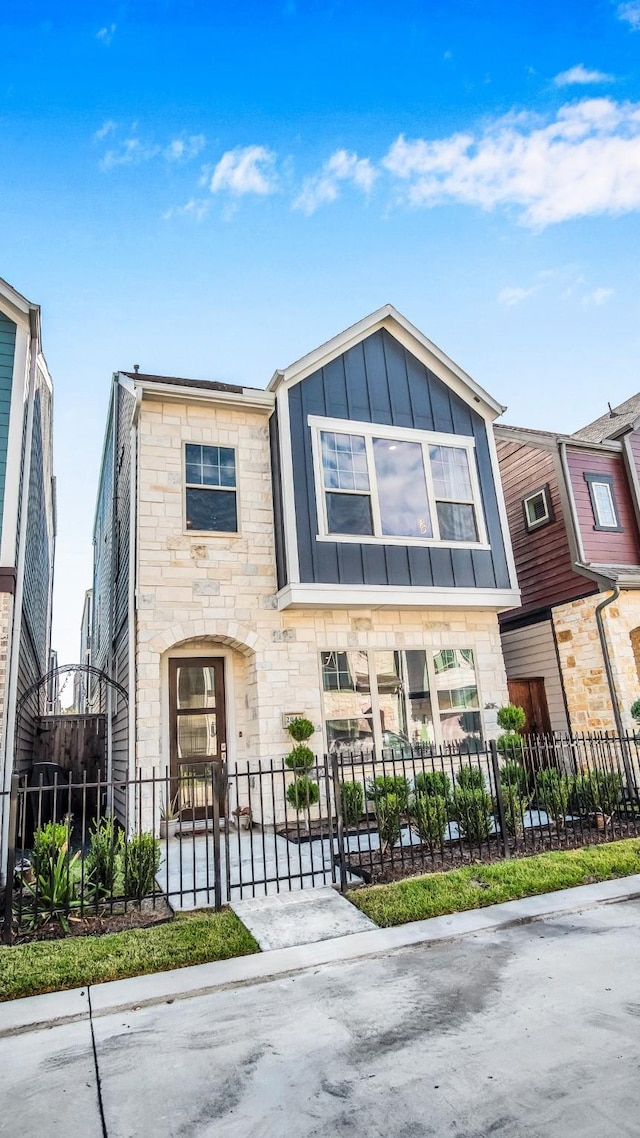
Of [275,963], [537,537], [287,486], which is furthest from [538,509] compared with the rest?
[275,963]

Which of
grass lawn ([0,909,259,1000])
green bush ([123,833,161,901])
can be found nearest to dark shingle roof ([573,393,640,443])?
green bush ([123,833,161,901])

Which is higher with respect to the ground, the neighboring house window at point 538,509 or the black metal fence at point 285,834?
the neighboring house window at point 538,509

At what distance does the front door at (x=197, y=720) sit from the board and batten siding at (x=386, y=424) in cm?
233

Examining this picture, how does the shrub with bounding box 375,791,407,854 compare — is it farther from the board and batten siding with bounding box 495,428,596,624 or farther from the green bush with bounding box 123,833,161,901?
the board and batten siding with bounding box 495,428,596,624

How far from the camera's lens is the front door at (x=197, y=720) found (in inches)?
364

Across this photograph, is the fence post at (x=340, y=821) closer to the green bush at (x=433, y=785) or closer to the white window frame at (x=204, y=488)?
the green bush at (x=433, y=785)

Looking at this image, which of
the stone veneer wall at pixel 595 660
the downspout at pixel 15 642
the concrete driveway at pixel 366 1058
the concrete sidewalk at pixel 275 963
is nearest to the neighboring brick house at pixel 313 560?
the downspout at pixel 15 642

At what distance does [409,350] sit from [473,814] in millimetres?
8358

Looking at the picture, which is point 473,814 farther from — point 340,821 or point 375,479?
point 375,479

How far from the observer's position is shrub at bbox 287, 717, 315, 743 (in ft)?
29.5

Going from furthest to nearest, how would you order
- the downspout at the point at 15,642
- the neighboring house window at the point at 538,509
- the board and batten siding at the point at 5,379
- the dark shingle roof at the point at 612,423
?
the dark shingle roof at the point at 612,423 < the neighboring house window at the point at 538,509 < the board and batten siding at the point at 5,379 < the downspout at the point at 15,642

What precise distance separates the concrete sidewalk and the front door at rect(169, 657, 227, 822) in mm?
4794

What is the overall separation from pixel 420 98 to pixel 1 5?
7.53m

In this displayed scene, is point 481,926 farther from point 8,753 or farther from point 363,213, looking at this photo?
point 363,213
